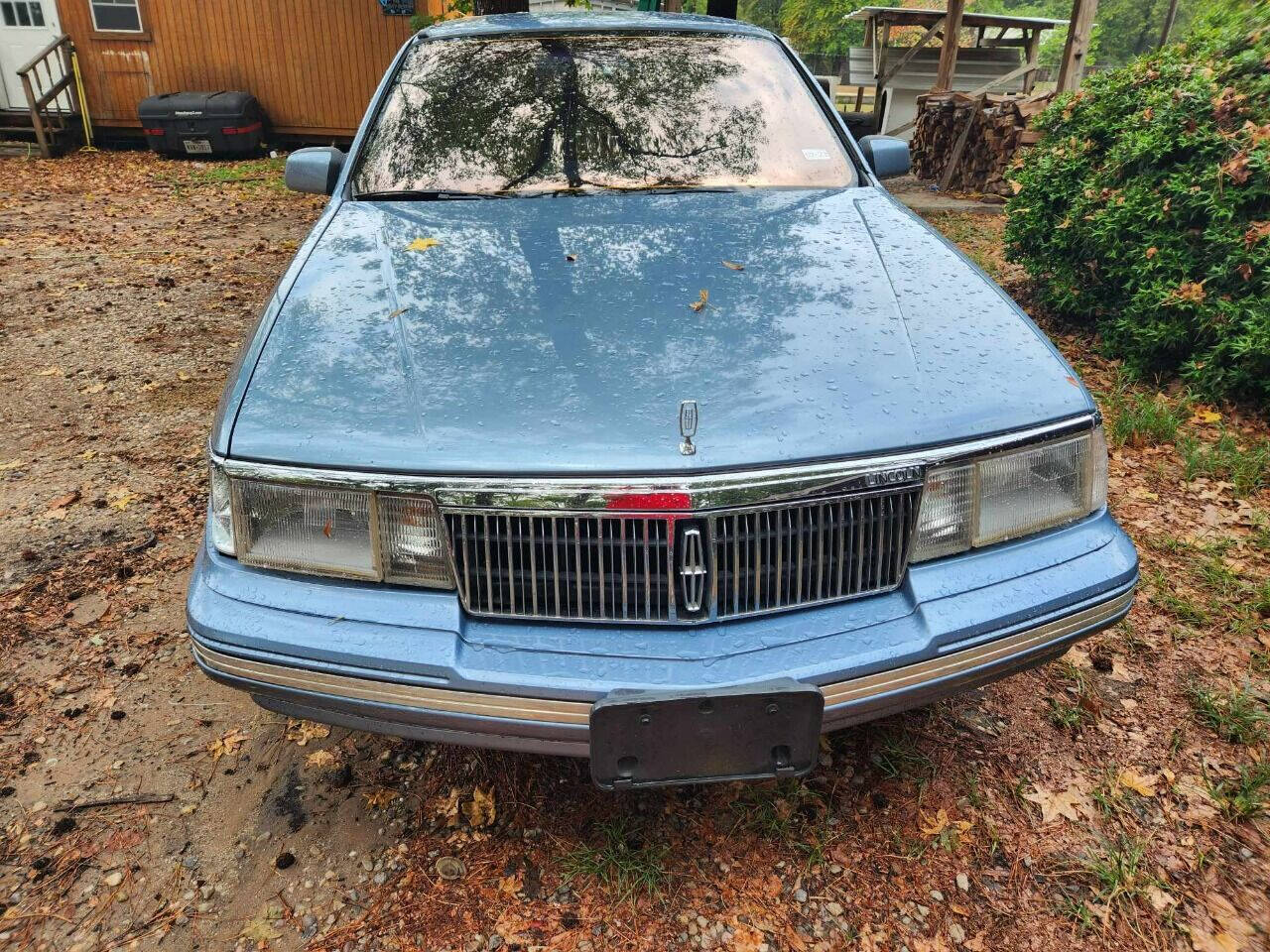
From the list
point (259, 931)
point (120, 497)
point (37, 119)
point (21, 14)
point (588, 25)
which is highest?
point (588, 25)

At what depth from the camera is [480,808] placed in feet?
6.99

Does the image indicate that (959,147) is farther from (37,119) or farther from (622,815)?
(37,119)

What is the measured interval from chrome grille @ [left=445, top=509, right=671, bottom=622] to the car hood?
114mm

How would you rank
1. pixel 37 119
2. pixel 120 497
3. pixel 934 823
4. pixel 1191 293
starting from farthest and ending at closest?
pixel 37 119 → pixel 1191 293 → pixel 120 497 → pixel 934 823

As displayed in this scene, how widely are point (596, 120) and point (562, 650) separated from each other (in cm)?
199

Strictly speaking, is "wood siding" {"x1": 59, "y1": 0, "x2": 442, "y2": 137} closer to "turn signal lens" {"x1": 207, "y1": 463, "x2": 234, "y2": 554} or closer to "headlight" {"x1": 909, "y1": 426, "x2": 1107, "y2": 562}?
"turn signal lens" {"x1": 207, "y1": 463, "x2": 234, "y2": 554}

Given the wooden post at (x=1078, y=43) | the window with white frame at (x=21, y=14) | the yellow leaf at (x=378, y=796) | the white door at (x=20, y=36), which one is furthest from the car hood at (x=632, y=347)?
the window with white frame at (x=21, y=14)

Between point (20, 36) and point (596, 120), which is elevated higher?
point (596, 120)

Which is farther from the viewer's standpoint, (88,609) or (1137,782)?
(88,609)

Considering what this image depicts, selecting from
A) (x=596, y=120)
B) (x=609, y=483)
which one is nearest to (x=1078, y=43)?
(x=596, y=120)

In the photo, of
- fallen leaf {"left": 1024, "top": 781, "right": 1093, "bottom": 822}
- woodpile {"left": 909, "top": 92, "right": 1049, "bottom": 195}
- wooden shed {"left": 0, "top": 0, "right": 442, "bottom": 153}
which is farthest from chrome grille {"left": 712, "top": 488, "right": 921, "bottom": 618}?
wooden shed {"left": 0, "top": 0, "right": 442, "bottom": 153}

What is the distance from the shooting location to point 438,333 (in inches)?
77.6

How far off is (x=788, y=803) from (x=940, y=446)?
1.00 metres

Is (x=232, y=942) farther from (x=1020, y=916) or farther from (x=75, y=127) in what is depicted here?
(x=75, y=127)
